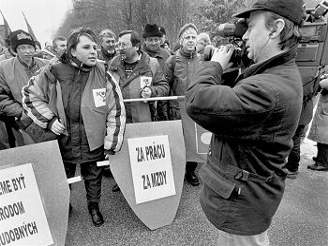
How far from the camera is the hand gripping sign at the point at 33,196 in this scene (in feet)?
6.77

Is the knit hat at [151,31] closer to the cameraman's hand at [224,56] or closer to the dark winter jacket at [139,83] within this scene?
the dark winter jacket at [139,83]

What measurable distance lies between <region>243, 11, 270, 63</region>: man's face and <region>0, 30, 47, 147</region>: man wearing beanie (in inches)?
95.9

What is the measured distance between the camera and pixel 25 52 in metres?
3.17

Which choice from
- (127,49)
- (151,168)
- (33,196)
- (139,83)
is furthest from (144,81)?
(33,196)

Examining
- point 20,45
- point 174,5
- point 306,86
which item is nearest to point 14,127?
Result: point 20,45

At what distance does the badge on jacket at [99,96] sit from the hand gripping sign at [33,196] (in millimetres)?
513

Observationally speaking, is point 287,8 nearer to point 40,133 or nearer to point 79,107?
point 79,107

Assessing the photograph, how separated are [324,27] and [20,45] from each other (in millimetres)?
3292

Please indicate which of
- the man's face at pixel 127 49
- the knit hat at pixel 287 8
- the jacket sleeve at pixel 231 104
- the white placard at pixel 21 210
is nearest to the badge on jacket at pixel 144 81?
the man's face at pixel 127 49

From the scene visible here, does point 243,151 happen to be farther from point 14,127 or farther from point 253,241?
point 14,127

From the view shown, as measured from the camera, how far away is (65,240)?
241 centimetres

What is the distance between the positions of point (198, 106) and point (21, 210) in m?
1.80

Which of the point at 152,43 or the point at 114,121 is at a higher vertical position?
the point at 152,43

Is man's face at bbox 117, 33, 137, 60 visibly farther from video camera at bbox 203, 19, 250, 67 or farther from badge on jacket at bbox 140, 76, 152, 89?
→ video camera at bbox 203, 19, 250, 67
